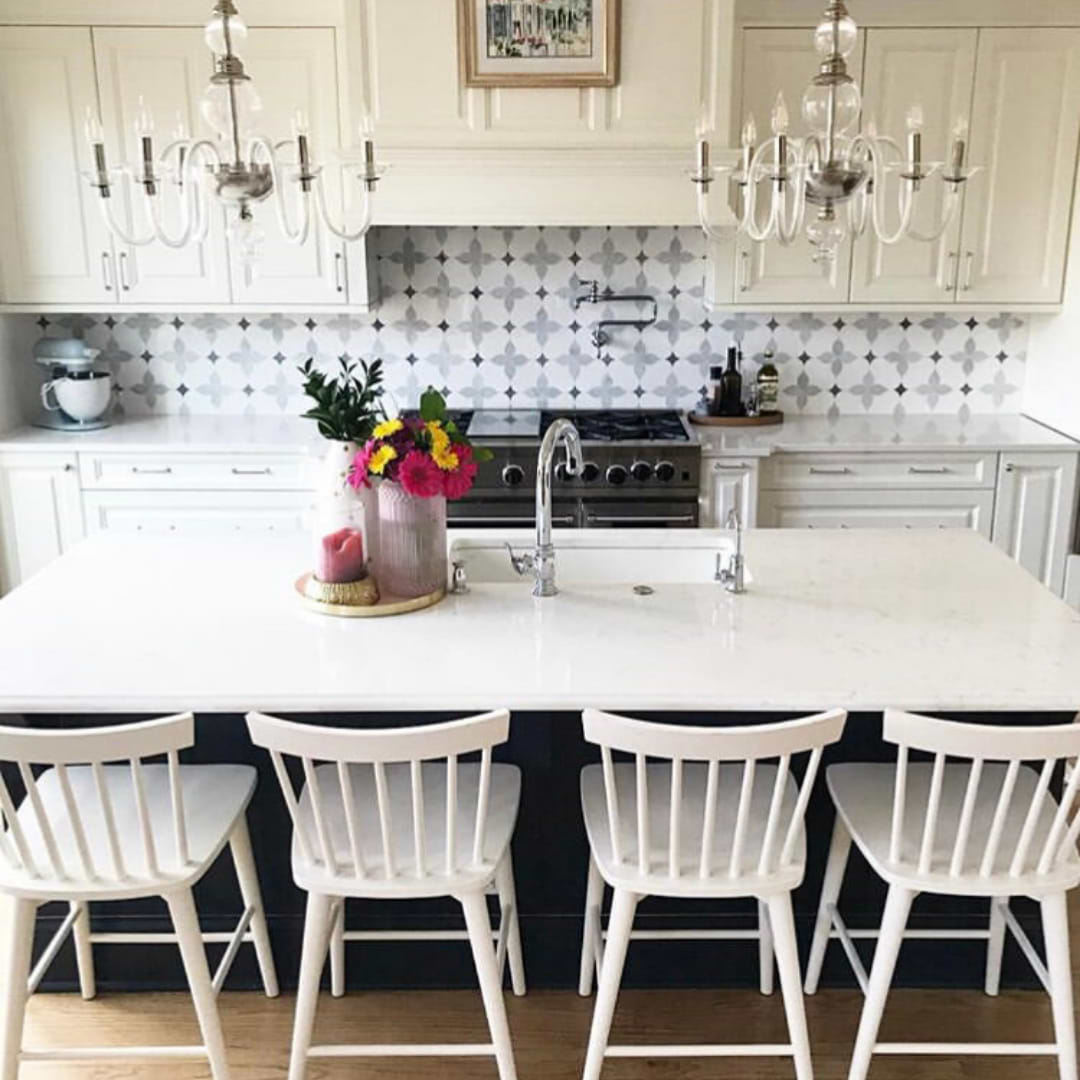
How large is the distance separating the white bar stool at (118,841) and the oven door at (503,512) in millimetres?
1801

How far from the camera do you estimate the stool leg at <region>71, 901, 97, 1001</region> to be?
244 cm

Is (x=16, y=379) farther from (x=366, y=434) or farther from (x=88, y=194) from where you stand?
(x=366, y=434)

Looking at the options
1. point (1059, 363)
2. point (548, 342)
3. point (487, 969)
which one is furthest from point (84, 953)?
point (1059, 363)

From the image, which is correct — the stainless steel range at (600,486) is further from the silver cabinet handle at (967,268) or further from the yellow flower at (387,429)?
the yellow flower at (387,429)

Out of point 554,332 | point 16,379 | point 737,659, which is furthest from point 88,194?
point 737,659

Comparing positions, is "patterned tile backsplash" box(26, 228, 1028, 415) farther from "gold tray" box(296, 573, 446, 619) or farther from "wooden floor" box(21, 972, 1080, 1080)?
"wooden floor" box(21, 972, 1080, 1080)

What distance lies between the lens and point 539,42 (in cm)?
362

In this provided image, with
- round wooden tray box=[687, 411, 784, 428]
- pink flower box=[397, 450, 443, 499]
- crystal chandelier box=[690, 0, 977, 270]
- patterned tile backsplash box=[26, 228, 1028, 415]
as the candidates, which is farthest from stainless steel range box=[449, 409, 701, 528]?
crystal chandelier box=[690, 0, 977, 270]

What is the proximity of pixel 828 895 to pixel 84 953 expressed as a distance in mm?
1584

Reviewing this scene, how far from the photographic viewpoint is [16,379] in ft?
14.4

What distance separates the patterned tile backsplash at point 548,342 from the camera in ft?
14.5

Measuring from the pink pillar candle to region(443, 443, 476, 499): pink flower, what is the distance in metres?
0.22

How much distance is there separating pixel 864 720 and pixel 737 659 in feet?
1.40

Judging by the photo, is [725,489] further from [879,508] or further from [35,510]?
[35,510]
